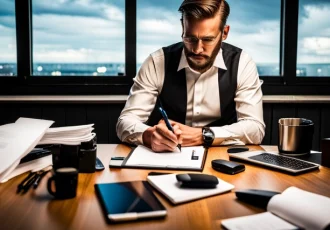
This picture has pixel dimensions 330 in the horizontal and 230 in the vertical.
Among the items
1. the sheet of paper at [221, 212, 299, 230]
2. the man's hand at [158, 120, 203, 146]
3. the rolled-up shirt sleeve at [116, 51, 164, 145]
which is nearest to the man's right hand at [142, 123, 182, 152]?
the man's hand at [158, 120, 203, 146]

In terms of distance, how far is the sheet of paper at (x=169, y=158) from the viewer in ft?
4.15

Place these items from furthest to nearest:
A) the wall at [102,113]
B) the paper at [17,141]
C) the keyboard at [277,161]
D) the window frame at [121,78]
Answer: the window frame at [121,78], the wall at [102,113], the keyboard at [277,161], the paper at [17,141]

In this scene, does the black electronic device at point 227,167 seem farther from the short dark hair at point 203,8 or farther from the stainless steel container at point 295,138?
the short dark hair at point 203,8

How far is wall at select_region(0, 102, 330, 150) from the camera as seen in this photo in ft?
9.32

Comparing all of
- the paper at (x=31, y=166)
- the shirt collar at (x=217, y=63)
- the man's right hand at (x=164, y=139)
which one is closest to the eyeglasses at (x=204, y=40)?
the shirt collar at (x=217, y=63)

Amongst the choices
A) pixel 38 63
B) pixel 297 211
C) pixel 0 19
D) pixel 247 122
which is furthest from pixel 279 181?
pixel 0 19

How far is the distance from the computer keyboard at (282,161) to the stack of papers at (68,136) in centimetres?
57

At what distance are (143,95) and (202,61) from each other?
0.35 m

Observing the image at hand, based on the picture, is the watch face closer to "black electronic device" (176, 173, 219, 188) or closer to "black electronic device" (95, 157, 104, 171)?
"black electronic device" (95, 157, 104, 171)

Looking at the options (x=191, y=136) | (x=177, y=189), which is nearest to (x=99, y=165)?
(x=177, y=189)

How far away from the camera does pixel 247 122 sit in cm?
182

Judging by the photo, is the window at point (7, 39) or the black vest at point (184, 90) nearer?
the black vest at point (184, 90)

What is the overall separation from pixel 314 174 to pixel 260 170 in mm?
163

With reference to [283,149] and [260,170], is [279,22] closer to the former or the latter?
[283,149]
